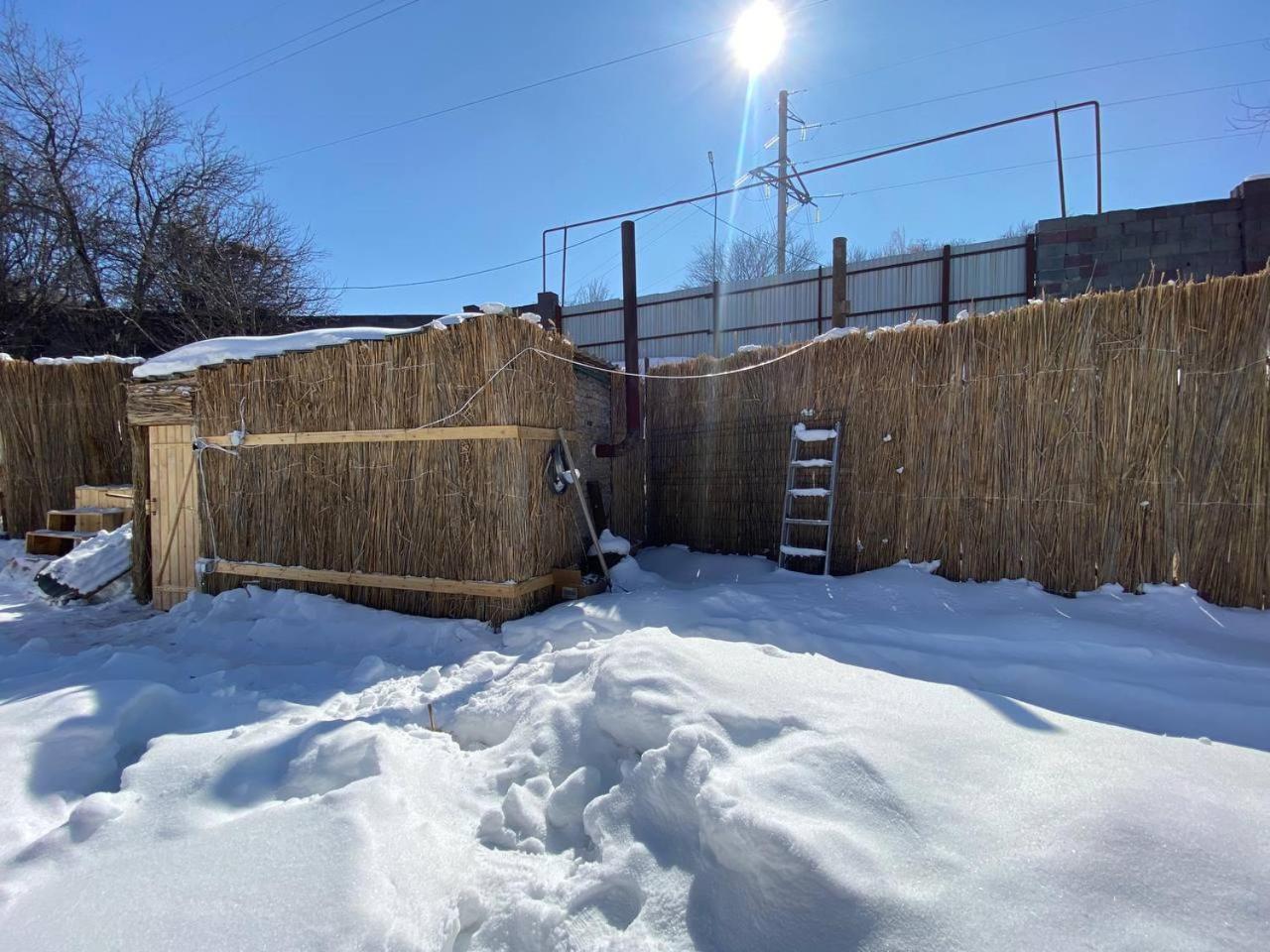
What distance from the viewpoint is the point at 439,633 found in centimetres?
431

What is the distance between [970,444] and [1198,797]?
3.35 metres

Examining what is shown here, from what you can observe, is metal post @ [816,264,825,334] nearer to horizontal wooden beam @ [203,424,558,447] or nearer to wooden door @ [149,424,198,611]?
horizontal wooden beam @ [203,424,558,447]

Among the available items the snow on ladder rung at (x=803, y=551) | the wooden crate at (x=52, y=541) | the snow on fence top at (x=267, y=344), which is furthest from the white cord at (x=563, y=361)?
the wooden crate at (x=52, y=541)

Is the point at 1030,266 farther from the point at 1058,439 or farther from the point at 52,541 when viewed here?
the point at 52,541

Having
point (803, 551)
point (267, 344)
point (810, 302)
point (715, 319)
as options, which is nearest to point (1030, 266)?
point (810, 302)

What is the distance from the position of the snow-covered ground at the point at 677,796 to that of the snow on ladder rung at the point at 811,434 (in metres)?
2.08

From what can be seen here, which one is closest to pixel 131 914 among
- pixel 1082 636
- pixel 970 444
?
pixel 1082 636

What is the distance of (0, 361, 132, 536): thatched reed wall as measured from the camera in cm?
777

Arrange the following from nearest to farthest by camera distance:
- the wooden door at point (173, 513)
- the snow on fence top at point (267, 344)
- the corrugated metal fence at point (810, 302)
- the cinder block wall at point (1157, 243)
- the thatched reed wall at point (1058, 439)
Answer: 1. the thatched reed wall at point (1058, 439)
2. the snow on fence top at point (267, 344)
3. the wooden door at point (173, 513)
4. the cinder block wall at point (1157, 243)
5. the corrugated metal fence at point (810, 302)

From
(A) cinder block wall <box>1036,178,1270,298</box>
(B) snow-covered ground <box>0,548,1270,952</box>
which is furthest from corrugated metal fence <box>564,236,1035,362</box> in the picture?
(B) snow-covered ground <box>0,548,1270,952</box>

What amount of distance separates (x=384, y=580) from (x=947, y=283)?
9.53m

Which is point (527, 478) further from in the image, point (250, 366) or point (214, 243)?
point (214, 243)

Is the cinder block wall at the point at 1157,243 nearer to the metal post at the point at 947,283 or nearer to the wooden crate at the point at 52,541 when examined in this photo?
the metal post at the point at 947,283

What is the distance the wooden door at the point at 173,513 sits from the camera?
18.4ft
